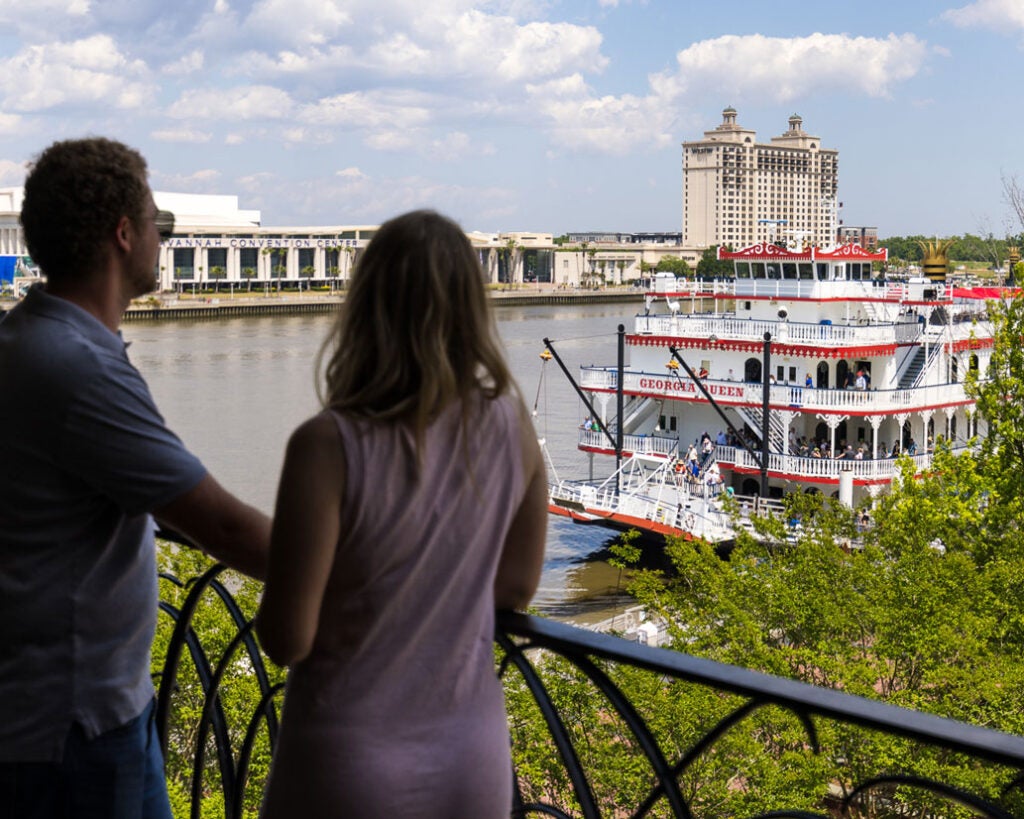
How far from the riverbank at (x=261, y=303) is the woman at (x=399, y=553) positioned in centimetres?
7859

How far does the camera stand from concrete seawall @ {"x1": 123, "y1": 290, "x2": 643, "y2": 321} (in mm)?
93875

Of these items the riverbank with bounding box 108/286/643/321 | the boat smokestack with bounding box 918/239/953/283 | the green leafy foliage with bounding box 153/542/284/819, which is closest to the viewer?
the green leafy foliage with bounding box 153/542/284/819

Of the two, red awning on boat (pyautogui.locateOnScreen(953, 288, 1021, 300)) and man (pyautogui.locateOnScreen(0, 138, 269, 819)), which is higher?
red awning on boat (pyautogui.locateOnScreen(953, 288, 1021, 300))

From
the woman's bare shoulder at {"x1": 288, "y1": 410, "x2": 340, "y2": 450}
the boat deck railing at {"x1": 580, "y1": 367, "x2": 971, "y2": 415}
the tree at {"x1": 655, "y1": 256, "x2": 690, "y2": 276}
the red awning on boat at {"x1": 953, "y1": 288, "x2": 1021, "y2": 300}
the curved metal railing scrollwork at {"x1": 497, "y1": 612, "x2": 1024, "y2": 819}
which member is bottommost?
the boat deck railing at {"x1": 580, "y1": 367, "x2": 971, "y2": 415}

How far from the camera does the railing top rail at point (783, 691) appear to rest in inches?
58.6

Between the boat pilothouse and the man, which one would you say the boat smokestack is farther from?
the man

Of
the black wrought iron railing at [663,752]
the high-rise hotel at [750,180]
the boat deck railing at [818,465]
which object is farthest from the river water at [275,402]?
the high-rise hotel at [750,180]

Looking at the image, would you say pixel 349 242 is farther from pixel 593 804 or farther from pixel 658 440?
pixel 593 804

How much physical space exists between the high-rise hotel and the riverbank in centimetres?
5356

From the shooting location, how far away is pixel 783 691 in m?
1.72

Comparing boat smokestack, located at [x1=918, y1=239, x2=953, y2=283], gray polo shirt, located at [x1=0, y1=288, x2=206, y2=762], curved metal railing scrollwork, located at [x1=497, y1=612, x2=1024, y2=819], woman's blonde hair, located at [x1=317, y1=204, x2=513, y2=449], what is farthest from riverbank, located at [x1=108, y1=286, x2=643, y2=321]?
woman's blonde hair, located at [x1=317, y1=204, x2=513, y2=449]

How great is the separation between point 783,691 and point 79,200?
4.06 ft

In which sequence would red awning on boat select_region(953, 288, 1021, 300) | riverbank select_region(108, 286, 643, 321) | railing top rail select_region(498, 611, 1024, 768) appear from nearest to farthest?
1. railing top rail select_region(498, 611, 1024, 768)
2. red awning on boat select_region(953, 288, 1021, 300)
3. riverbank select_region(108, 286, 643, 321)

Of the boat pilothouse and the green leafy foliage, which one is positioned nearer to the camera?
the green leafy foliage
